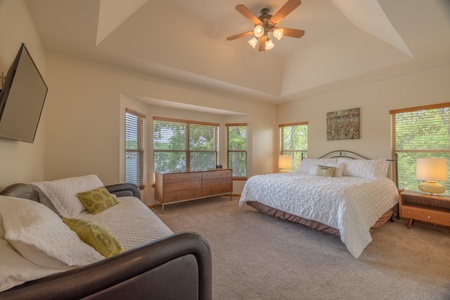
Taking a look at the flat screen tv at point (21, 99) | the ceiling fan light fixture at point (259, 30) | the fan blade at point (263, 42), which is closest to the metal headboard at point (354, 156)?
the fan blade at point (263, 42)

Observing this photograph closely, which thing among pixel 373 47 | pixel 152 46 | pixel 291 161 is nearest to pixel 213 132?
pixel 291 161

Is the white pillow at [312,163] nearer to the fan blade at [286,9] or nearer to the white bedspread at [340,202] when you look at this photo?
the white bedspread at [340,202]

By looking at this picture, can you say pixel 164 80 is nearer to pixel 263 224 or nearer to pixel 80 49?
pixel 80 49

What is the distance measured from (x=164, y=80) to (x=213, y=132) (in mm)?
2012

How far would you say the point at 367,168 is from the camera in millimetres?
3619

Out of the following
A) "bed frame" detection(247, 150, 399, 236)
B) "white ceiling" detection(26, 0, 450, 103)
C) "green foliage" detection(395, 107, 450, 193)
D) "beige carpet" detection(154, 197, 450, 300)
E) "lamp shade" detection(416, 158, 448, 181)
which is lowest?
"beige carpet" detection(154, 197, 450, 300)

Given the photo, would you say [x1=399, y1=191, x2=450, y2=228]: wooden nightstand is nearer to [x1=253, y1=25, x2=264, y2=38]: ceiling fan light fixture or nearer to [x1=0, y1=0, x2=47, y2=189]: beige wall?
[x1=253, y1=25, x2=264, y2=38]: ceiling fan light fixture

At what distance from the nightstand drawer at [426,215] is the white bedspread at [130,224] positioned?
363 cm

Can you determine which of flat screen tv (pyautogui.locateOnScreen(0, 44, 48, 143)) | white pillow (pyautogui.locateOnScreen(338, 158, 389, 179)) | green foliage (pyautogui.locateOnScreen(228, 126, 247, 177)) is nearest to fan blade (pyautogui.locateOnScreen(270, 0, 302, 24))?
flat screen tv (pyautogui.locateOnScreen(0, 44, 48, 143))

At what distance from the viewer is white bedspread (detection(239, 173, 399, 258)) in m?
2.33

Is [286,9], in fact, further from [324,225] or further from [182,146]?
[182,146]

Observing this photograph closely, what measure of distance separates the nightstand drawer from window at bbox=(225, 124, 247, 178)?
334cm

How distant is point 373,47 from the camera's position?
3.24 meters

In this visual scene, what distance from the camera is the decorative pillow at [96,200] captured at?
2.08 metres
